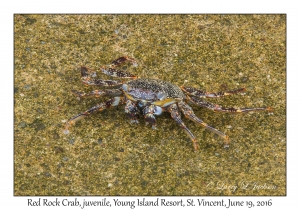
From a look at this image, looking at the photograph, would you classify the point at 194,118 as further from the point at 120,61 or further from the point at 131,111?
the point at 120,61

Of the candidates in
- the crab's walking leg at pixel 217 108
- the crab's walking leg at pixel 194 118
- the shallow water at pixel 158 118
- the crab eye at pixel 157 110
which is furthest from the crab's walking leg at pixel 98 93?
the crab's walking leg at pixel 217 108

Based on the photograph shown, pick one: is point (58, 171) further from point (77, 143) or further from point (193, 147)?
point (193, 147)

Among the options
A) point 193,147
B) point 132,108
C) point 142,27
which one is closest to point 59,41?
point 142,27

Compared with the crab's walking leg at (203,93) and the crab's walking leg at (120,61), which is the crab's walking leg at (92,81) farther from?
the crab's walking leg at (203,93)

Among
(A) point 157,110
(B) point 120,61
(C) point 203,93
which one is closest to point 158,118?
(A) point 157,110

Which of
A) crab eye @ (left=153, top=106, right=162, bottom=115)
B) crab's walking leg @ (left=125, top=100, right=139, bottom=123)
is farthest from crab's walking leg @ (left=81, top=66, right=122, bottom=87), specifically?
crab eye @ (left=153, top=106, right=162, bottom=115)
